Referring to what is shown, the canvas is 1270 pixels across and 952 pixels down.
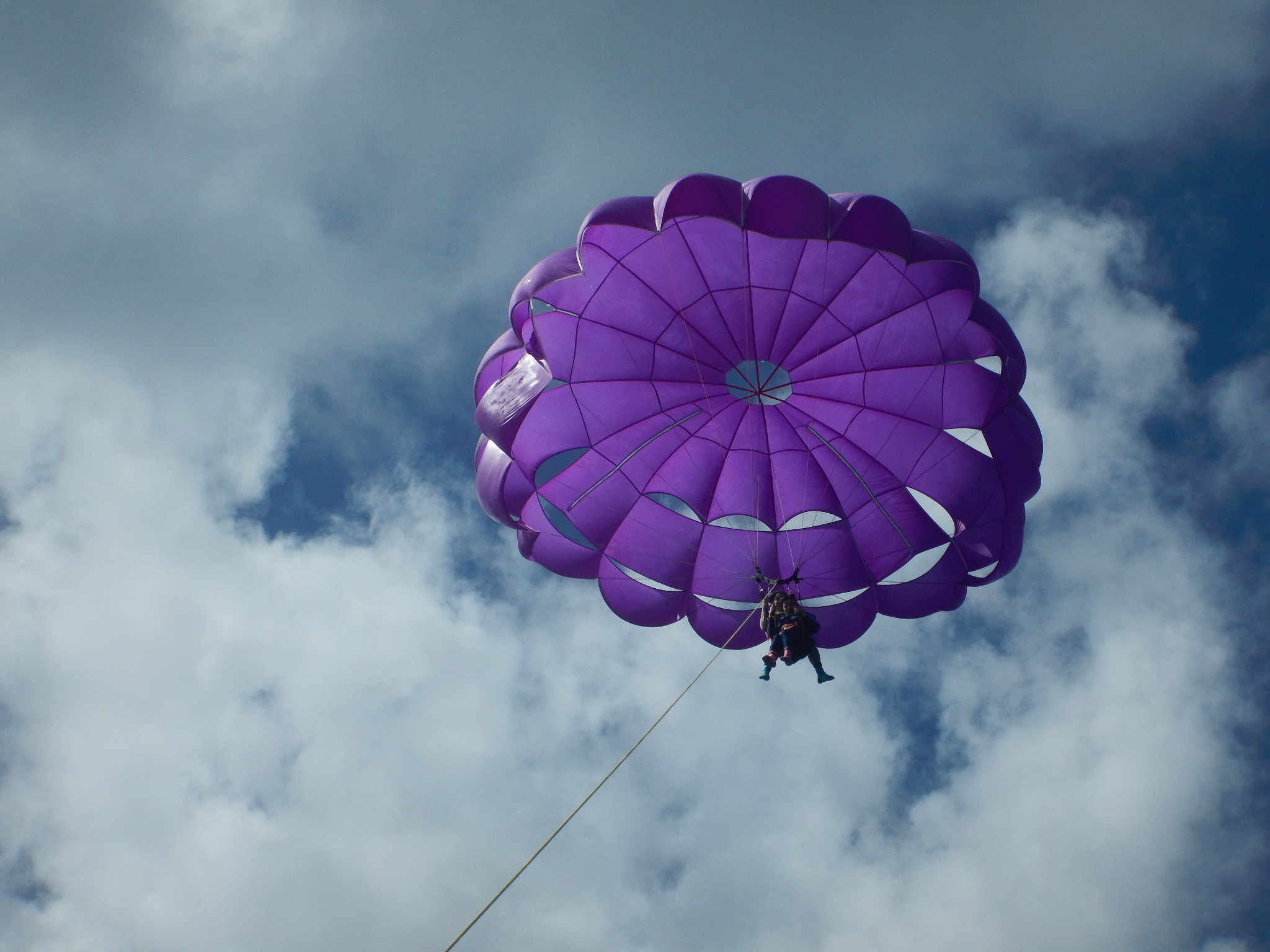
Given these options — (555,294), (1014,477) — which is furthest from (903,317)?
(555,294)

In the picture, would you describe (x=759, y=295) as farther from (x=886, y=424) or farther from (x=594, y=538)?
(x=594, y=538)

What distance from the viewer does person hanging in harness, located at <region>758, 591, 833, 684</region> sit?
9148mm

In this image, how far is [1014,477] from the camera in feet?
31.9

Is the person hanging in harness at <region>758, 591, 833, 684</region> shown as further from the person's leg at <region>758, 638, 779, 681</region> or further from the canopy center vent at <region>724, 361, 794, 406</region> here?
the canopy center vent at <region>724, 361, 794, 406</region>

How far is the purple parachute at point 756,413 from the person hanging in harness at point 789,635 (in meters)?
0.98

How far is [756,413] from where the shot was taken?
35.1ft

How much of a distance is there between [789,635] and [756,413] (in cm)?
278

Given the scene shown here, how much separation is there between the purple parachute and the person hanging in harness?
979 millimetres

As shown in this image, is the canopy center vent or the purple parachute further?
the canopy center vent

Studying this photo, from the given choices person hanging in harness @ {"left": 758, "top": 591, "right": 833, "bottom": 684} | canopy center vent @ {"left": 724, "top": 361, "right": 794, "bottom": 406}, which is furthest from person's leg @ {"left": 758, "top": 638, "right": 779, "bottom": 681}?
canopy center vent @ {"left": 724, "top": 361, "right": 794, "bottom": 406}

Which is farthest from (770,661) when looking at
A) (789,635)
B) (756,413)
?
(756,413)

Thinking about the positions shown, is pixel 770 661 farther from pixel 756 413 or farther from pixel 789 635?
pixel 756 413

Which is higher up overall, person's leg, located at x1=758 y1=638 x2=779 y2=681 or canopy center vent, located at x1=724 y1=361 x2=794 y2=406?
canopy center vent, located at x1=724 y1=361 x2=794 y2=406

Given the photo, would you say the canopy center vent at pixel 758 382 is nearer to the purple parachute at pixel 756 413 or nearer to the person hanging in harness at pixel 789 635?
the purple parachute at pixel 756 413
